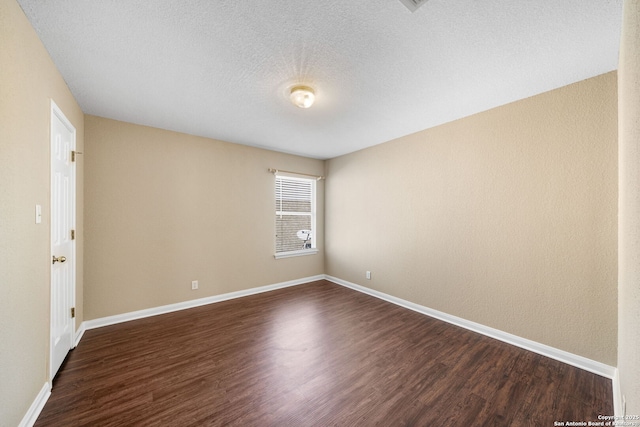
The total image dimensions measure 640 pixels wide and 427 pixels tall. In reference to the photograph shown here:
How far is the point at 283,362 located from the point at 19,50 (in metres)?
2.79

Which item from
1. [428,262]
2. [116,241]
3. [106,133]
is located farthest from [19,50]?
[428,262]

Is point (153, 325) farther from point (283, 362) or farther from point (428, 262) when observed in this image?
point (428, 262)

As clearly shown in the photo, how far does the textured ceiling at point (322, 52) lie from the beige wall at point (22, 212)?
0.26 m

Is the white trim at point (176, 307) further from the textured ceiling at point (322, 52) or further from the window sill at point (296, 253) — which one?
the textured ceiling at point (322, 52)

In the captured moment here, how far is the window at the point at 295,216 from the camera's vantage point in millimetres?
4426

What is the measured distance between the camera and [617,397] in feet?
5.42

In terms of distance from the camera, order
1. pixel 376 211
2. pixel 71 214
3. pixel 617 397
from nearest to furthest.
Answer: pixel 617 397 → pixel 71 214 → pixel 376 211

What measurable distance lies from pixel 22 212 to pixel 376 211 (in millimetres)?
Result: 3658

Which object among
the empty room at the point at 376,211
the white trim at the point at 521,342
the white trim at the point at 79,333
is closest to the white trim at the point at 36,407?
the empty room at the point at 376,211

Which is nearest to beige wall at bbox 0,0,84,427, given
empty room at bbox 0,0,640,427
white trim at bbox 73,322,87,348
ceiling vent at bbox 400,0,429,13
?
empty room at bbox 0,0,640,427

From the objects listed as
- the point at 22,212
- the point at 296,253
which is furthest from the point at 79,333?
the point at 296,253

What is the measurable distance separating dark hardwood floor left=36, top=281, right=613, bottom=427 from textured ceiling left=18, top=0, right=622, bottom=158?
2.50 metres

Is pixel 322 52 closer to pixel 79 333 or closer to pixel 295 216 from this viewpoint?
pixel 295 216

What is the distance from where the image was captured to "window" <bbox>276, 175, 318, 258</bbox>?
14.5 ft
